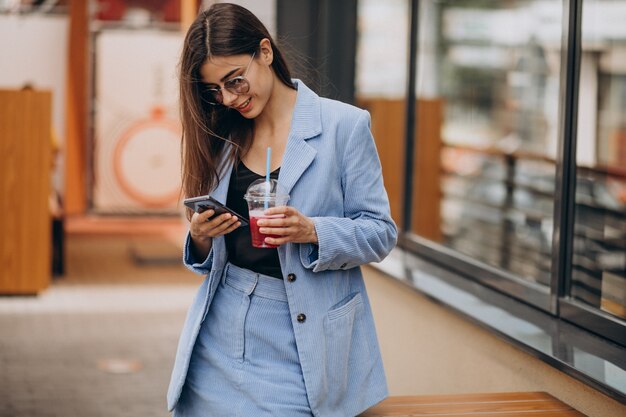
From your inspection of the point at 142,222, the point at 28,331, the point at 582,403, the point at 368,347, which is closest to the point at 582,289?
the point at 582,403

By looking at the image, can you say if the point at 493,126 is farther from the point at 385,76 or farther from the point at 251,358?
the point at 251,358

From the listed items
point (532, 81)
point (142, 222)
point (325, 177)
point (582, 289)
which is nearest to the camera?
point (325, 177)

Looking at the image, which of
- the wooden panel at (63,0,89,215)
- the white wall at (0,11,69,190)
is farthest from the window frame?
the white wall at (0,11,69,190)

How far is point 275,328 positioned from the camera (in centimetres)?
262

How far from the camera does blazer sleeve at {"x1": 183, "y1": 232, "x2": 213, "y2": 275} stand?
2.75m

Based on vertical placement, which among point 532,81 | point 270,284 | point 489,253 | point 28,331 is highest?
point 532,81

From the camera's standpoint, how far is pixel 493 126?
8.27 metres

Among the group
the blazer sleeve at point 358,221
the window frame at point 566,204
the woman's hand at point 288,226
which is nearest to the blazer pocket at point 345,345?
the blazer sleeve at point 358,221

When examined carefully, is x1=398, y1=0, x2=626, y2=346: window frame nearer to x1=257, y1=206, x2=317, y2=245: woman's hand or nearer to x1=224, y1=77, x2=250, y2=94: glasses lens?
x1=257, y1=206, x2=317, y2=245: woman's hand

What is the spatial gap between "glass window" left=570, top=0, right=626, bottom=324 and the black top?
9.86ft

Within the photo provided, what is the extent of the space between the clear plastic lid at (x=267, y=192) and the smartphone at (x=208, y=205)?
0.18 feet

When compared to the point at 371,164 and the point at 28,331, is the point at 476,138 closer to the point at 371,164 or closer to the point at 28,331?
the point at 28,331

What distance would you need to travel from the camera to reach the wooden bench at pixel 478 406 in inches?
123

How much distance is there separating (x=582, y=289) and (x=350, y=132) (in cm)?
159
